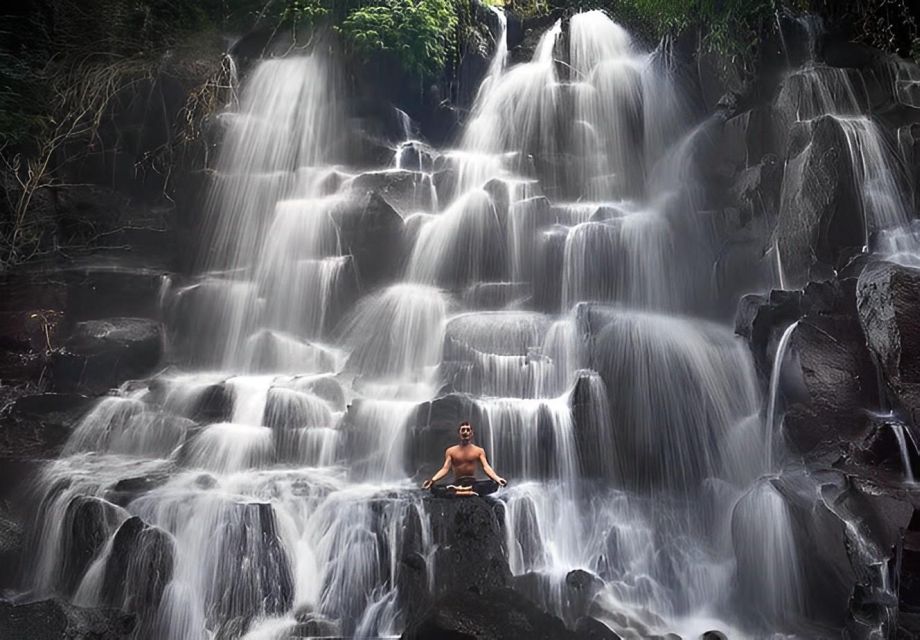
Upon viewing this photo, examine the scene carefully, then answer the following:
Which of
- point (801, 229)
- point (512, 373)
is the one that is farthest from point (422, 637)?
point (801, 229)

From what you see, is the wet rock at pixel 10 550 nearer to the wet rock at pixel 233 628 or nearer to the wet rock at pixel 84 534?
the wet rock at pixel 84 534

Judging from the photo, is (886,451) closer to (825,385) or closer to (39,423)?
(825,385)

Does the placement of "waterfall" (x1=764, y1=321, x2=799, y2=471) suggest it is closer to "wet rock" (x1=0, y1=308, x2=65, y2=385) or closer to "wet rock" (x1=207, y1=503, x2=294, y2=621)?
"wet rock" (x1=207, y1=503, x2=294, y2=621)

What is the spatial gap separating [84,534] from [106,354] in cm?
469

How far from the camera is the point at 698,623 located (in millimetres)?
7820

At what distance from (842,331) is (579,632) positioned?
520 cm

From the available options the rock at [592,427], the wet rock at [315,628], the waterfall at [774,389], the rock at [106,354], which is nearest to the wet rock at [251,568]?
the wet rock at [315,628]

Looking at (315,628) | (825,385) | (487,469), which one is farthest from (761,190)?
(315,628)

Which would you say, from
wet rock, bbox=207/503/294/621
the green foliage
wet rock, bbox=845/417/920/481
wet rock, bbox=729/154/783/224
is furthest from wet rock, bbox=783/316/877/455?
the green foliage

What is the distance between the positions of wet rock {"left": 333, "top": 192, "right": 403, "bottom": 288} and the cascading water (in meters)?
0.06

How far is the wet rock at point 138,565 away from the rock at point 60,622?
1.74 ft

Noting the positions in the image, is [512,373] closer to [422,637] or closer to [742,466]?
[742,466]

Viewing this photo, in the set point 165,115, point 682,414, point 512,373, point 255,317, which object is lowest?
point 682,414

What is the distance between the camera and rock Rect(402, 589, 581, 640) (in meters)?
6.25
